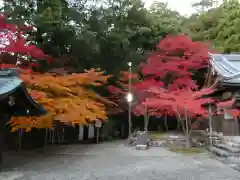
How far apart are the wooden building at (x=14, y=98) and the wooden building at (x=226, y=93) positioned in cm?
825

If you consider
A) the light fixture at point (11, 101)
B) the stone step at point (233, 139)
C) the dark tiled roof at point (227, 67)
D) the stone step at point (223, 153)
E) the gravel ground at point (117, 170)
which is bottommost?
the gravel ground at point (117, 170)

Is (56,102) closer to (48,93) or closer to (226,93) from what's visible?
(48,93)

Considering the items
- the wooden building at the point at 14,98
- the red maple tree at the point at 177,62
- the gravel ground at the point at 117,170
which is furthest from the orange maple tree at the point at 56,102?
the red maple tree at the point at 177,62

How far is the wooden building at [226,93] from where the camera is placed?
12.7m

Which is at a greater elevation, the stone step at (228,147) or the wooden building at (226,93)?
the wooden building at (226,93)

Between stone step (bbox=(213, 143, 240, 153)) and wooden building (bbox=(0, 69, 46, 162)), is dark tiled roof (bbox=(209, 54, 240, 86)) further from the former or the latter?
wooden building (bbox=(0, 69, 46, 162))

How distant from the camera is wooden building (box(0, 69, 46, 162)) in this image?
7.49m

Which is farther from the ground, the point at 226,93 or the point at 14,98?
the point at 226,93

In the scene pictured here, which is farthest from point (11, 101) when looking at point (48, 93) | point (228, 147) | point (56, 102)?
point (228, 147)

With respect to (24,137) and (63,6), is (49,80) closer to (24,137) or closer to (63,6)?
(24,137)

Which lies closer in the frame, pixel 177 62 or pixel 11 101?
pixel 11 101

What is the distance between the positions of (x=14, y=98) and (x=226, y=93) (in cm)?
974

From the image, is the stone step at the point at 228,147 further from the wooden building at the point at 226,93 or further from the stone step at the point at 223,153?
the wooden building at the point at 226,93

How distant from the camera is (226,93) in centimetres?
1362
